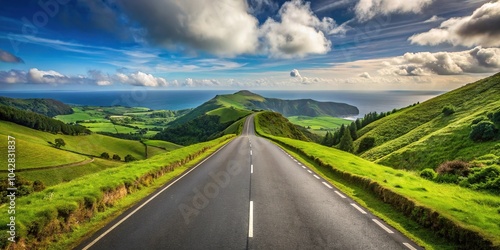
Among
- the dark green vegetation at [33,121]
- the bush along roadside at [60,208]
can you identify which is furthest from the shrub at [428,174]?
the dark green vegetation at [33,121]

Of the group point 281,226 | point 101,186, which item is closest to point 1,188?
point 101,186

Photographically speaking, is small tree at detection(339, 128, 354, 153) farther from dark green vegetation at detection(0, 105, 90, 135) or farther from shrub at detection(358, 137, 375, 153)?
dark green vegetation at detection(0, 105, 90, 135)

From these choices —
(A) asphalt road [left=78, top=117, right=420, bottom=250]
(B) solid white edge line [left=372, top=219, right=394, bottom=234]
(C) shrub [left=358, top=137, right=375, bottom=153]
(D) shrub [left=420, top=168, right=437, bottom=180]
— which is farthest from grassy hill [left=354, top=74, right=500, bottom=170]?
(A) asphalt road [left=78, top=117, right=420, bottom=250]

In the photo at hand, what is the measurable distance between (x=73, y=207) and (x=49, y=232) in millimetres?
1350

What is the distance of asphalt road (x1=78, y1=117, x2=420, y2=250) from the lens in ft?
25.4

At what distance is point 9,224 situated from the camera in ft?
24.9

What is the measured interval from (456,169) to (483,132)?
88.3 ft

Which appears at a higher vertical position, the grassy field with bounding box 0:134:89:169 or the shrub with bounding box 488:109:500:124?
the shrub with bounding box 488:109:500:124

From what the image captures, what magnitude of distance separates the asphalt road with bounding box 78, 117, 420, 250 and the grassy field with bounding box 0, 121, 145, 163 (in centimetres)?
8746

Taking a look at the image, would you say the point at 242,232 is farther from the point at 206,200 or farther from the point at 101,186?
the point at 101,186

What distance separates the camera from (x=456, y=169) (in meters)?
17.1

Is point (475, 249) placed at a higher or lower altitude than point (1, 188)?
higher

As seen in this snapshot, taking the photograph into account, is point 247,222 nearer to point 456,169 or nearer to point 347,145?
point 456,169

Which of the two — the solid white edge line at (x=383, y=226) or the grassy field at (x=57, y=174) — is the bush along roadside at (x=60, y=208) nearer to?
the solid white edge line at (x=383, y=226)
